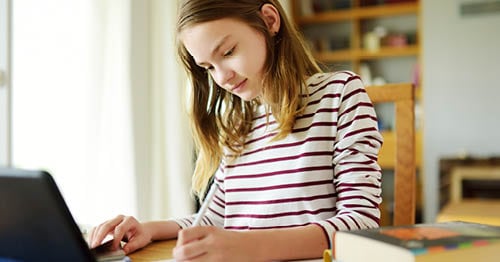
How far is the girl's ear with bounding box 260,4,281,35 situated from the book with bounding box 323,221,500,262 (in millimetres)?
488

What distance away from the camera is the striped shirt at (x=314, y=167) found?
0.86 meters

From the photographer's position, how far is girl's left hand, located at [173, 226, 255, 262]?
64 cm

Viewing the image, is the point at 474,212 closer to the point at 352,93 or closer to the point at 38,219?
the point at 352,93

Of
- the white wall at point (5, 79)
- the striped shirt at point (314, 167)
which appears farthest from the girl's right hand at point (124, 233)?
the white wall at point (5, 79)

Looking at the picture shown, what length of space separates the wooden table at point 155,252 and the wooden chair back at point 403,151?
17.0 inches

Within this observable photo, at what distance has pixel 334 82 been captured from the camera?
0.97 metres

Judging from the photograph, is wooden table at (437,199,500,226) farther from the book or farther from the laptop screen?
the laptop screen

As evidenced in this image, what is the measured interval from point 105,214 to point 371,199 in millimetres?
1440

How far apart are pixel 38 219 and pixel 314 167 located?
50 cm

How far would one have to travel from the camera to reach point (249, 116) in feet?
3.55

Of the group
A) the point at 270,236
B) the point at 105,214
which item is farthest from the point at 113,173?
the point at 270,236

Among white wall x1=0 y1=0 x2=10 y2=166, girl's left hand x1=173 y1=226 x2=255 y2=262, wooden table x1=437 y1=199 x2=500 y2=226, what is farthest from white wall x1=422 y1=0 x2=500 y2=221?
girl's left hand x1=173 y1=226 x2=255 y2=262

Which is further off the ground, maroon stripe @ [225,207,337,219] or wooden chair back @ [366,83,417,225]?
wooden chair back @ [366,83,417,225]

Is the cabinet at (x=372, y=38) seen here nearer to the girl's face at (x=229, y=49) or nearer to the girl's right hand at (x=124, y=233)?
the girl's face at (x=229, y=49)
